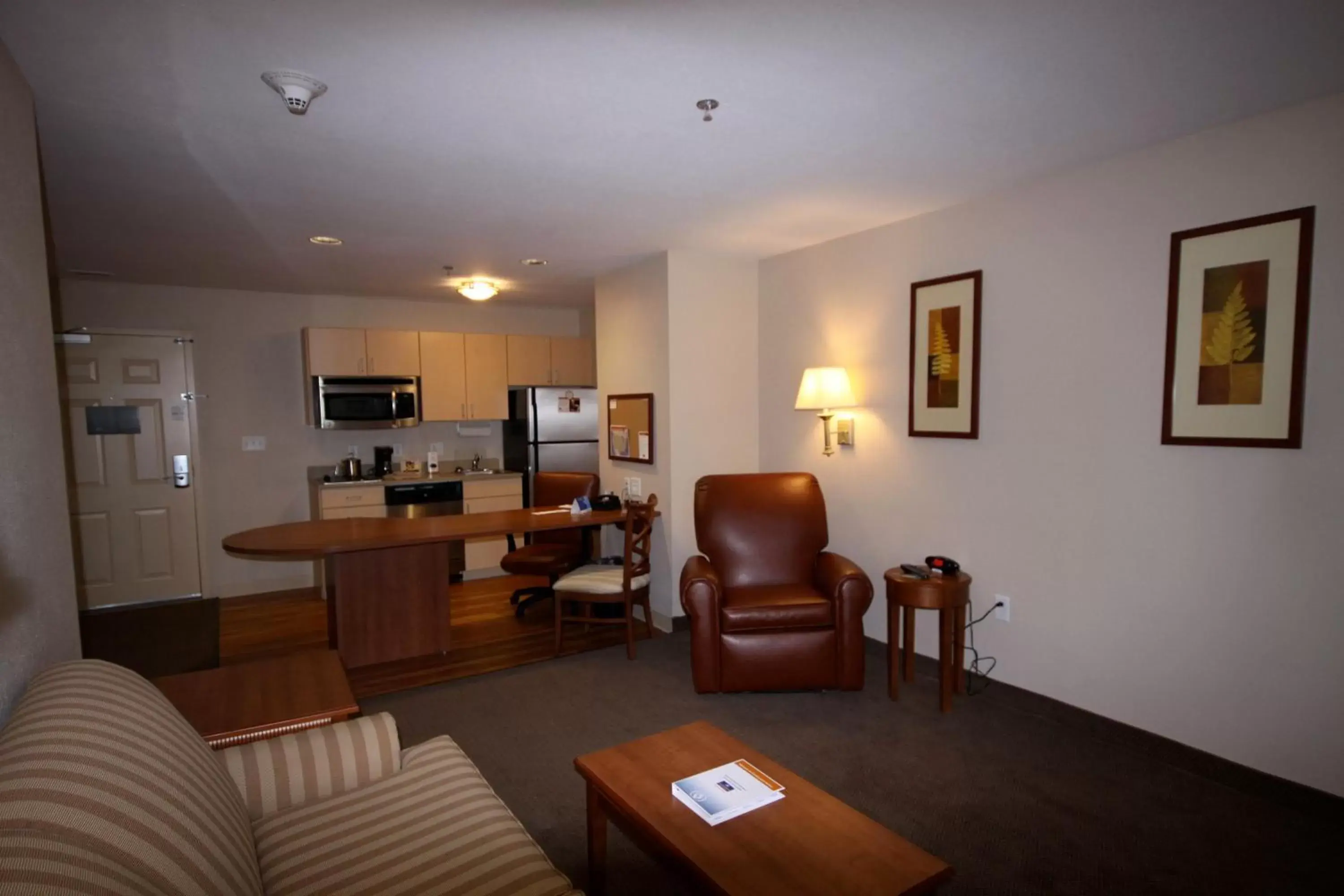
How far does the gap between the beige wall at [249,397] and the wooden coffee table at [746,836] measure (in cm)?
468

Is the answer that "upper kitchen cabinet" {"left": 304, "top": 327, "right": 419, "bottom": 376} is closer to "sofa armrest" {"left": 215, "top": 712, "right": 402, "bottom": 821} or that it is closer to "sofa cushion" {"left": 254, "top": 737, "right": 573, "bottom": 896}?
"sofa armrest" {"left": 215, "top": 712, "right": 402, "bottom": 821}

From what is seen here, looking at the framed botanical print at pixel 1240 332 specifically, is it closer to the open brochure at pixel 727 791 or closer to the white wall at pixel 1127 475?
the white wall at pixel 1127 475

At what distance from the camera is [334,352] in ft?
17.9

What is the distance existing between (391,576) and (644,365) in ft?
6.63

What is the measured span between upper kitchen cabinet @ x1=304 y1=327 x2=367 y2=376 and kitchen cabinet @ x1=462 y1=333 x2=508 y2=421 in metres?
0.85

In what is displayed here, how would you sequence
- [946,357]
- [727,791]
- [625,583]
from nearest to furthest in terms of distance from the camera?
[727,791] → [946,357] → [625,583]

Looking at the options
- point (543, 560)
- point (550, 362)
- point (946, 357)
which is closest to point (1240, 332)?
point (946, 357)

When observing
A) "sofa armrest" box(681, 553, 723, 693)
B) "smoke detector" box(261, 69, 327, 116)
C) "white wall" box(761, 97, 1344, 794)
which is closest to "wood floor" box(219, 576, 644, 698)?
"sofa armrest" box(681, 553, 723, 693)

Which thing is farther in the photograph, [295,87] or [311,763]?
[295,87]

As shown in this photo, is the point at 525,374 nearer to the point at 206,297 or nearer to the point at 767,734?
the point at 206,297

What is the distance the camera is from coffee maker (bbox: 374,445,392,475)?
19.1 feet

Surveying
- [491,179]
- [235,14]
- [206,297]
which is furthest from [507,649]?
[206,297]

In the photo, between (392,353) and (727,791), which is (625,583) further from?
(392,353)

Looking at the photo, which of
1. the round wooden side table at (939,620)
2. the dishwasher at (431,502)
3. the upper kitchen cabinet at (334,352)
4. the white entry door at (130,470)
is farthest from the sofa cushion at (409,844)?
the white entry door at (130,470)
